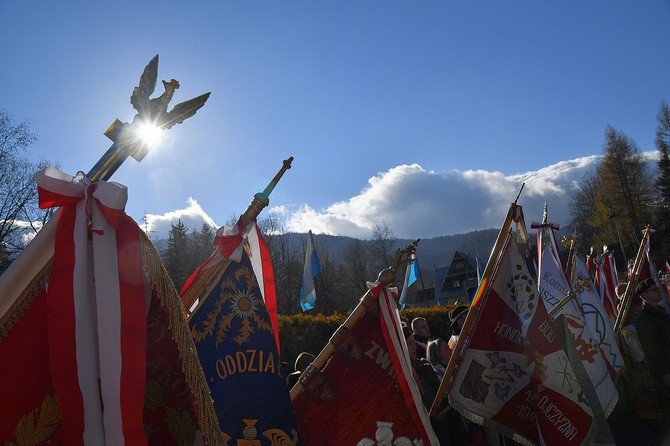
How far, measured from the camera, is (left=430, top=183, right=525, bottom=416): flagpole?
4605 mm

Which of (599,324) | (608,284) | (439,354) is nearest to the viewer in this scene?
(439,354)

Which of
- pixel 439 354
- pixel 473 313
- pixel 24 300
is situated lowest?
pixel 439 354

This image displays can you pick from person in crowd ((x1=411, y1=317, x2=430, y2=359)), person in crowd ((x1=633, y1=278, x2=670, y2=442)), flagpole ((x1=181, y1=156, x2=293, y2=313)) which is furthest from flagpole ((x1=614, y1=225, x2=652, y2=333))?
flagpole ((x1=181, y1=156, x2=293, y2=313))

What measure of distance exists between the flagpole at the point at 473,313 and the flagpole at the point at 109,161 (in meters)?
3.32

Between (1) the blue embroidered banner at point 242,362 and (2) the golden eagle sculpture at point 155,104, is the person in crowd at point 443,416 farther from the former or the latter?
(2) the golden eagle sculpture at point 155,104

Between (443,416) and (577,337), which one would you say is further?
(577,337)

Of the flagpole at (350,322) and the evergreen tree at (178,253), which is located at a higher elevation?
the evergreen tree at (178,253)

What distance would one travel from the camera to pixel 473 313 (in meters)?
4.88

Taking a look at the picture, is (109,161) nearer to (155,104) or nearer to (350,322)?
(155,104)

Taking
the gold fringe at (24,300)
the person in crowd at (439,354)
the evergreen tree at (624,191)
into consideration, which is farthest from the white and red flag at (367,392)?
the evergreen tree at (624,191)

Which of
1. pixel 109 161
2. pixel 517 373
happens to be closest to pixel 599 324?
pixel 517 373

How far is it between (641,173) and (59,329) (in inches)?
2468

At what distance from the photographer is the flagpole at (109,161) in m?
2.10

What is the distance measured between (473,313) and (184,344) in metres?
3.35
